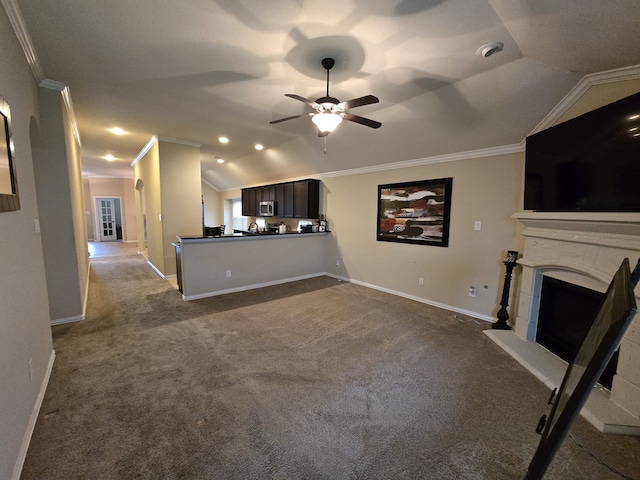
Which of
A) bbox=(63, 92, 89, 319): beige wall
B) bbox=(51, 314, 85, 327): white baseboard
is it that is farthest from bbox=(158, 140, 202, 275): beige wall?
bbox=(51, 314, 85, 327): white baseboard

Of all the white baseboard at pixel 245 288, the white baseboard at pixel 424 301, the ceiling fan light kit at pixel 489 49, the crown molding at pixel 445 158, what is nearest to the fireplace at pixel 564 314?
the white baseboard at pixel 424 301

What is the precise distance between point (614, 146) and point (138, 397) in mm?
4092

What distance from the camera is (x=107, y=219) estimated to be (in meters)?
10.8

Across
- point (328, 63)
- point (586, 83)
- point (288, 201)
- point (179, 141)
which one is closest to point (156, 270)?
point (179, 141)

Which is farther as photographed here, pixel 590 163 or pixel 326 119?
pixel 326 119

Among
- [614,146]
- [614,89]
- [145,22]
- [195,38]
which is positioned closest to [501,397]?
[614,146]

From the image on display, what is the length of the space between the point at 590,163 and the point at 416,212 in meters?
2.22

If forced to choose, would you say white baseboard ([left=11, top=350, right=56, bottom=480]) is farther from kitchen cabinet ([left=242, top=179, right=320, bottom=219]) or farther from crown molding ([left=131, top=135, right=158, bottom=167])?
kitchen cabinet ([left=242, top=179, right=320, bottom=219])

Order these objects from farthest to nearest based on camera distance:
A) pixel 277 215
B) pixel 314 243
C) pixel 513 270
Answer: pixel 277 215 → pixel 314 243 → pixel 513 270

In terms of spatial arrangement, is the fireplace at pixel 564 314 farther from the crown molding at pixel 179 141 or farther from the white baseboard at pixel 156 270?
the white baseboard at pixel 156 270

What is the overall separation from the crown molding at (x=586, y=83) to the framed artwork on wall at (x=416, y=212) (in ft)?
4.18

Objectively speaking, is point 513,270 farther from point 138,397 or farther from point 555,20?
point 138,397

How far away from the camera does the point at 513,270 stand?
11.0ft

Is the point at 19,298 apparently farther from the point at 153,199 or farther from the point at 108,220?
the point at 108,220
